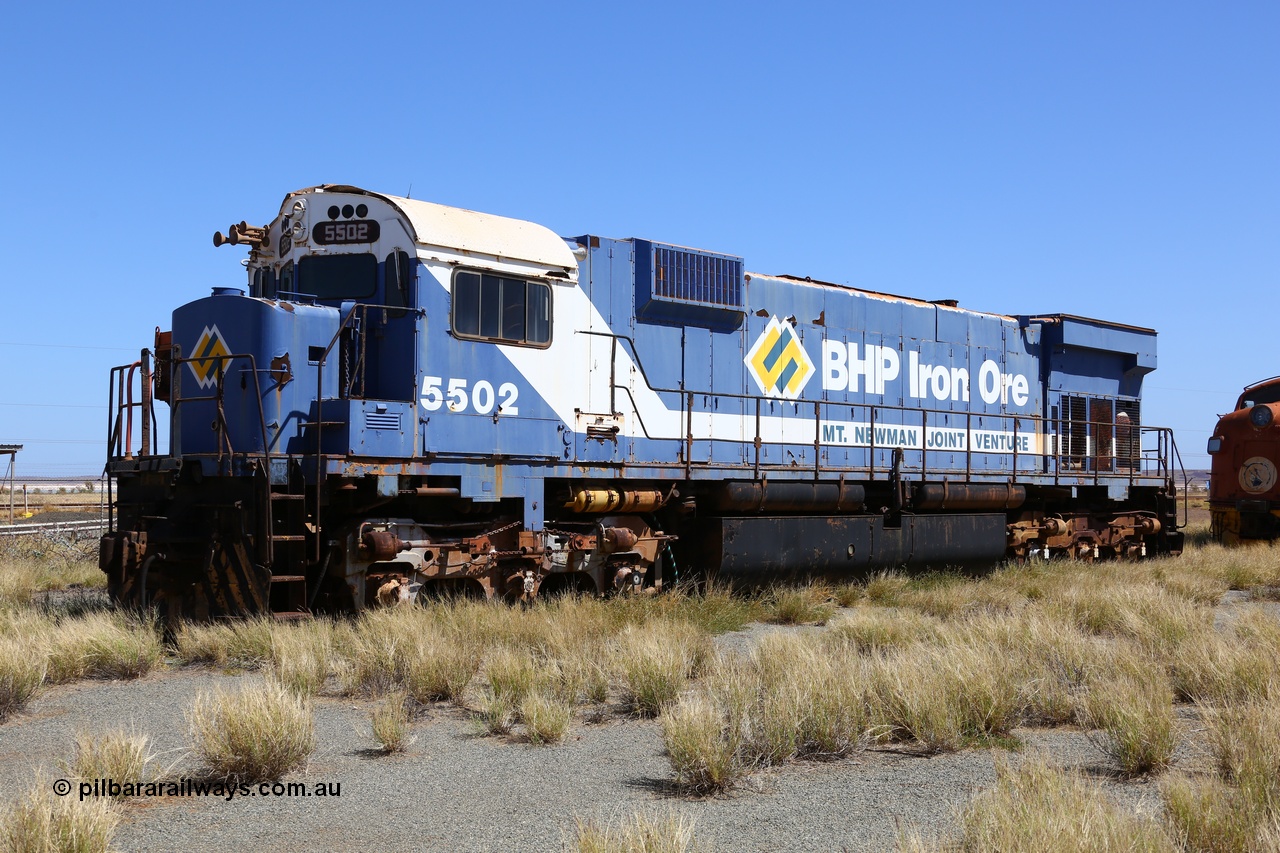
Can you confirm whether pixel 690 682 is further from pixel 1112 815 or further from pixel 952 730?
pixel 1112 815

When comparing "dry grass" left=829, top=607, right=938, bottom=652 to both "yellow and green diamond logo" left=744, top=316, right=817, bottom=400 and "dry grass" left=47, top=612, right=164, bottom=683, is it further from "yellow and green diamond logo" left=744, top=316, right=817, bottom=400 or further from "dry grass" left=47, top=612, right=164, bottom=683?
"dry grass" left=47, top=612, right=164, bottom=683

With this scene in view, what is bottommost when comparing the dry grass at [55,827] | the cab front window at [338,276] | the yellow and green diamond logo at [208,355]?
the dry grass at [55,827]

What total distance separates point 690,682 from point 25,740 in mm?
4434

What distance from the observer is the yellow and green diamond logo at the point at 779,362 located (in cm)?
1500

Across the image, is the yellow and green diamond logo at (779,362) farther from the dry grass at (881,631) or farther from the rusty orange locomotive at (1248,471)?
the rusty orange locomotive at (1248,471)

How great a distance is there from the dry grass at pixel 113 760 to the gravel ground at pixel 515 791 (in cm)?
17

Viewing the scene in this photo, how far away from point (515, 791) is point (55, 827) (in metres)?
2.22

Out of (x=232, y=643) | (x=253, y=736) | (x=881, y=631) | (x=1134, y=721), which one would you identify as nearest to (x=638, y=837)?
(x=253, y=736)

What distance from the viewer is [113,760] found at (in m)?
5.80

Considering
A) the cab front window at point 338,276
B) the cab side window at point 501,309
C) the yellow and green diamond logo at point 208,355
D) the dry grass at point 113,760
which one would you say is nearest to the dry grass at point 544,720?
the dry grass at point 113,760

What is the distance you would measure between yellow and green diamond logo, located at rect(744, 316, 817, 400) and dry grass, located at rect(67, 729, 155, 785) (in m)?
10.0

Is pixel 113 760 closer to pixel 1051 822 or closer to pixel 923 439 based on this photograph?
pixel 1051 822

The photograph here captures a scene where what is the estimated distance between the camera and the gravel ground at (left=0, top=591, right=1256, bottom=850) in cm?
532

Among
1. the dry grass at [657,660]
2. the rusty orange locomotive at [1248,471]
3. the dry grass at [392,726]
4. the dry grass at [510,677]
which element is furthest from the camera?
the rusty orange locomotive at [1248,471]
